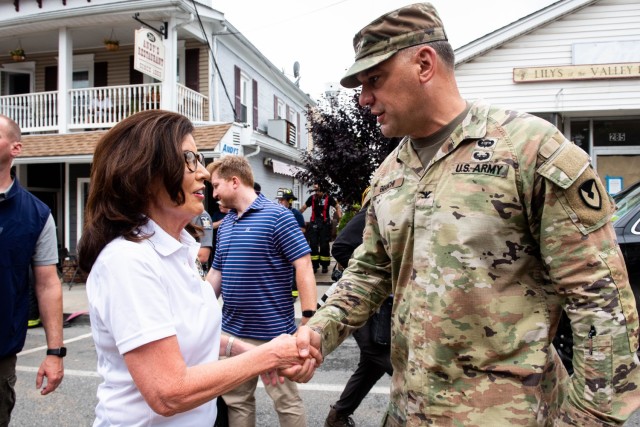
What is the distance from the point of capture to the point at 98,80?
13.8m

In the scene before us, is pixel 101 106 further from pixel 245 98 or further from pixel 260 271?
pixel 260 271

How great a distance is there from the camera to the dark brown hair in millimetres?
1574

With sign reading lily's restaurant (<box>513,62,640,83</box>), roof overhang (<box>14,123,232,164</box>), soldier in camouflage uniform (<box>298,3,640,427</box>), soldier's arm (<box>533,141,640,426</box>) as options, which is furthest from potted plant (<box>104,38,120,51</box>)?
soldier's arm (<box>533,141,640,426</box>)

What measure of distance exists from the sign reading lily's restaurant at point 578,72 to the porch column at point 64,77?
413 inches

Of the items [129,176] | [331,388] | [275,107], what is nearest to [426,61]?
[129,176]

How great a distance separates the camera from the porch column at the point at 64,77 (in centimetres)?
1224

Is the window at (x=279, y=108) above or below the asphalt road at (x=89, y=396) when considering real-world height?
above

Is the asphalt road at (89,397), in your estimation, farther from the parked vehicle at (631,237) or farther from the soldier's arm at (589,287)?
the soldier's arm at (589,287)

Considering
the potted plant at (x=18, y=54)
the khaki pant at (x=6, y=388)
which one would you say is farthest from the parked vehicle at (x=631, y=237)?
the potted plant at (x=18, y=54)

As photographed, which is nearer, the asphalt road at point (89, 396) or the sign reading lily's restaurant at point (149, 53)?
the asphalt road at point (89, 396)

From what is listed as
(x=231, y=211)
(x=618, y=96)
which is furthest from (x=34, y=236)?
(x=618, y=96)

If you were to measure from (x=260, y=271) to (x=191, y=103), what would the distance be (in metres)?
10.4

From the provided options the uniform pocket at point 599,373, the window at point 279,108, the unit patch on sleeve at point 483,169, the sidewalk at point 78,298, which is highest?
the window at point 279,108

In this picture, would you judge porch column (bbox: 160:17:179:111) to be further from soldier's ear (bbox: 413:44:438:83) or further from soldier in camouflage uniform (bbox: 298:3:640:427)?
soldier's ear (bbox: 413:44:438:83)
